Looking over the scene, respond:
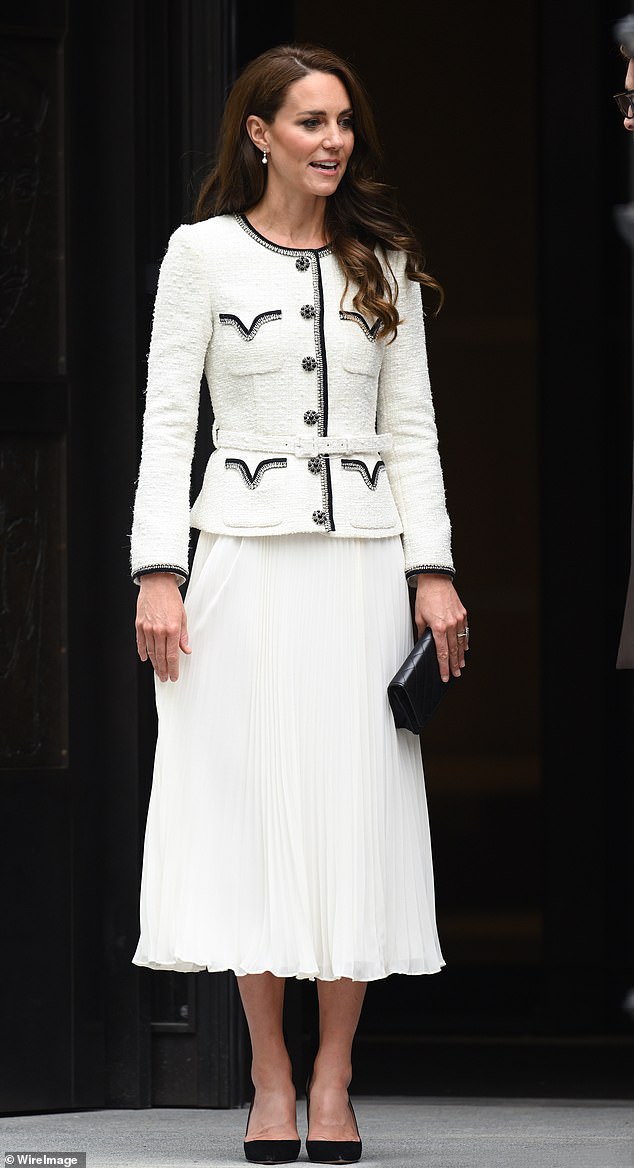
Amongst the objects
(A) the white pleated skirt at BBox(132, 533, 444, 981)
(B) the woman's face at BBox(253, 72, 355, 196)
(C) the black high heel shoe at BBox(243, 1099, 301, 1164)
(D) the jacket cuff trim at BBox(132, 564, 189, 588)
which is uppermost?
(B) the woman's face at BBox(253, 72, 355, 196)

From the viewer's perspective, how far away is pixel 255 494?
3514 mm

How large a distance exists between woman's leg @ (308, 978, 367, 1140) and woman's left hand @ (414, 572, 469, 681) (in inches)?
23.9

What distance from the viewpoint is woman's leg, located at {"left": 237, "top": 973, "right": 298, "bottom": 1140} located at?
356 cm

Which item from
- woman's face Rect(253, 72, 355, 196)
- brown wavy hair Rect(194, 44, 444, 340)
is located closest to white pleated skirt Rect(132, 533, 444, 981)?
brown wavy hair Rect(194, 44, 444, 340)

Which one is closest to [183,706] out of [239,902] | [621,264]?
[239,902]

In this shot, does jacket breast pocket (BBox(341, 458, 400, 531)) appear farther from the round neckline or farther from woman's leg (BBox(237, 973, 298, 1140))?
woman's leg (BBox(237, 973, 298, 1140))

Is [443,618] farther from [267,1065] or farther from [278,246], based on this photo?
[267,1065]

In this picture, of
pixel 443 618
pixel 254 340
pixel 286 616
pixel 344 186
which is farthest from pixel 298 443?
pixel 344 186

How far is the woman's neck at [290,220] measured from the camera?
3639mm

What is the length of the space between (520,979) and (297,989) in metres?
2.44

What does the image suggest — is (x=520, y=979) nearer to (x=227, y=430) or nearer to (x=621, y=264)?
(x=621, y=264)

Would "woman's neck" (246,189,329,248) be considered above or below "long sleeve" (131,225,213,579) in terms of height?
above

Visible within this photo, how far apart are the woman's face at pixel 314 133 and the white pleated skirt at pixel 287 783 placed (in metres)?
0.66

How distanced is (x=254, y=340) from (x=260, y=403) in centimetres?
11
